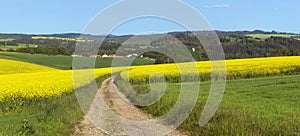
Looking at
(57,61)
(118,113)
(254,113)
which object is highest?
(254,113)

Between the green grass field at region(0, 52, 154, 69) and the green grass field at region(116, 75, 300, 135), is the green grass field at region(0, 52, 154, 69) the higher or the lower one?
the lower one

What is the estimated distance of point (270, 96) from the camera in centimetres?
1948

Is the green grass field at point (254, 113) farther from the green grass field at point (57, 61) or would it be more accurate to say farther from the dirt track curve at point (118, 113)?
the green grass field at point (57, 61)

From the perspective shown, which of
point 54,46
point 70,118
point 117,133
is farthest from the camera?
point 54,46

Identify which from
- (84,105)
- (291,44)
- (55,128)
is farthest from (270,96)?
(291,44)

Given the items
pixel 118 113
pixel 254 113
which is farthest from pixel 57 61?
pixel 254 113

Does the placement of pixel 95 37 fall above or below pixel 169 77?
above

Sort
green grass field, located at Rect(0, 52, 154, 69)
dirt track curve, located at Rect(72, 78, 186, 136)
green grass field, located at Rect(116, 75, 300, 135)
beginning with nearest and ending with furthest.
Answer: green grass field, located at Rect(116, 75, 300, 135) < dirt track curve, located at Rect(72, 78, 186, 136) < green grass field, located at Rect(0, 52, 154, 69)

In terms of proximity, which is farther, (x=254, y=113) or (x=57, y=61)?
(x=57, y=61)

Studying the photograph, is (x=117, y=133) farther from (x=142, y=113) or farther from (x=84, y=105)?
(x=84, y=105)

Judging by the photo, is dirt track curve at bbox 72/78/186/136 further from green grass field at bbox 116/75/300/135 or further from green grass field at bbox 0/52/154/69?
green grass field at bbox 0/52/154/69

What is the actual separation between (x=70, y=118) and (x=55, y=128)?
1.81 meters

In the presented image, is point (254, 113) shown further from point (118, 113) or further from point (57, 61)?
point (57, 61)

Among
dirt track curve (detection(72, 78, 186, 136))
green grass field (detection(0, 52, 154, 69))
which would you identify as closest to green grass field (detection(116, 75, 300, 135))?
dirt track curve (detection(72, 78, 186, 136))
